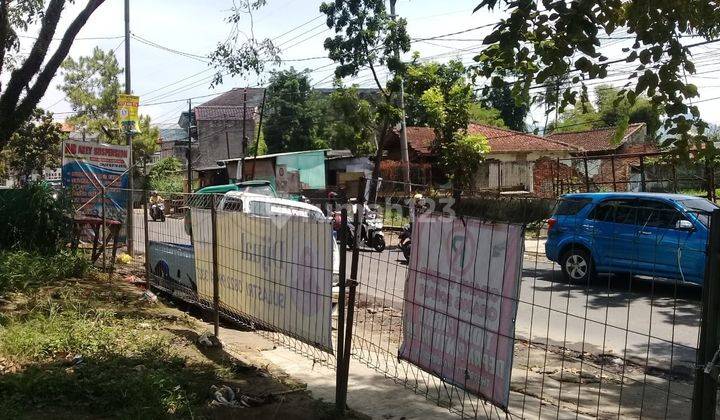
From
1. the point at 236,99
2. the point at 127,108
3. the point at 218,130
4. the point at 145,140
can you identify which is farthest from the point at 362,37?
the point at 236,99

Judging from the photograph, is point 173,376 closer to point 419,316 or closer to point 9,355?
point 9,355

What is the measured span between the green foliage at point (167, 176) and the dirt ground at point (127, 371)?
4088 cm

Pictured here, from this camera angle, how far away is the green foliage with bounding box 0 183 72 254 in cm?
1120

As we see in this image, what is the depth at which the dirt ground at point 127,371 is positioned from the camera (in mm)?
4543

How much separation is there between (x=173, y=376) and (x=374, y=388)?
1619mm

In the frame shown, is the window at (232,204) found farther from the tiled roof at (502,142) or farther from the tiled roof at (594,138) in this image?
the tiled roof at (594,138)

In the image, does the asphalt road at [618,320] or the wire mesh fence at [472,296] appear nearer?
the wire mesh fence at [472,296]

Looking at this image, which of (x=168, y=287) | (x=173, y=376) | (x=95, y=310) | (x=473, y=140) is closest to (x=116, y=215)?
(x=168, y=287)

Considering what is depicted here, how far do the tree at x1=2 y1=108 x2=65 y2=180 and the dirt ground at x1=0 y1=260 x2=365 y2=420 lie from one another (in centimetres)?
3362

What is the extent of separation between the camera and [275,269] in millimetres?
5812

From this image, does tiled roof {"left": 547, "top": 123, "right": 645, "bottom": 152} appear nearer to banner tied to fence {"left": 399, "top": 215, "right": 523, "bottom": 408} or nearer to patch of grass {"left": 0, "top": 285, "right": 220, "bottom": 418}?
patch of grass {"left": 0, "top": 285, "right": 220, "bottom": 418}

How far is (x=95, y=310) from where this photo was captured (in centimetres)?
757

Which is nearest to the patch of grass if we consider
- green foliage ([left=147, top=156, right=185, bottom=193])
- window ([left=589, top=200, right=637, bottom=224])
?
window ([left=589, top=200, right=637, bottom=224])

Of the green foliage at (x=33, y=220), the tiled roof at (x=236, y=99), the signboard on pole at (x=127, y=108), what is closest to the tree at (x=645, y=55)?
the green foliage at (x=33, y=220)
